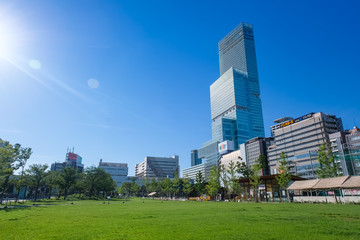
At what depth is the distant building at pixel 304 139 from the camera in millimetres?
121000

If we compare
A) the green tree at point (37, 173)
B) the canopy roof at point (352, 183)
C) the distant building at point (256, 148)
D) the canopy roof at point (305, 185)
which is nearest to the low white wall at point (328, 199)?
the canopy roof at point (305, 185)

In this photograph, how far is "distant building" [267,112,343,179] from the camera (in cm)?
12100

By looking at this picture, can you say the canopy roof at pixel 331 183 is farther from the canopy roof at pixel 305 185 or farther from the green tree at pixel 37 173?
the green tree at pixel 37 173

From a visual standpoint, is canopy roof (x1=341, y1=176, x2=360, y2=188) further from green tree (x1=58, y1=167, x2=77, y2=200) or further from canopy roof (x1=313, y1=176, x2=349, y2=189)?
green tree (x1=58, y1=167, x2=77, y2=200)

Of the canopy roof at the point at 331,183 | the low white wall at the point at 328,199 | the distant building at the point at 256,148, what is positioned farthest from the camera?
the distant building at the point at 256,148

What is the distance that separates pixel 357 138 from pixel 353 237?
12288cm

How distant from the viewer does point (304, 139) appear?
13100 centimetres

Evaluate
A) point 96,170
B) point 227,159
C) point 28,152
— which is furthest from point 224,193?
point 227,159

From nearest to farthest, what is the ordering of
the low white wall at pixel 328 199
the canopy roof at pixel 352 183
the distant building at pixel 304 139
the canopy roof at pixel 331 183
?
the canopy roof at pixel 352 183
the canopy roof at pixel 331 183
the low white wall at pixel 328 199
the distant building at pixel 304 139

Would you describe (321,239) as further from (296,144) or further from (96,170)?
(296,144)

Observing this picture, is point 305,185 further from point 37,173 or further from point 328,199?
point 37,173

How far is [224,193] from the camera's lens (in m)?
79.9

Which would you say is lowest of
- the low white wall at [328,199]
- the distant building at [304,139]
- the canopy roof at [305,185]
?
the low white wall at [328,199]

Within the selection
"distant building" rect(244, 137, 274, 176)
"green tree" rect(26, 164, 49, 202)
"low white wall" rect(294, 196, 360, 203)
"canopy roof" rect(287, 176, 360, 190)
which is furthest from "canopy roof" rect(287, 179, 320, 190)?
"distant building" rect(244, 137, 274, 176)
